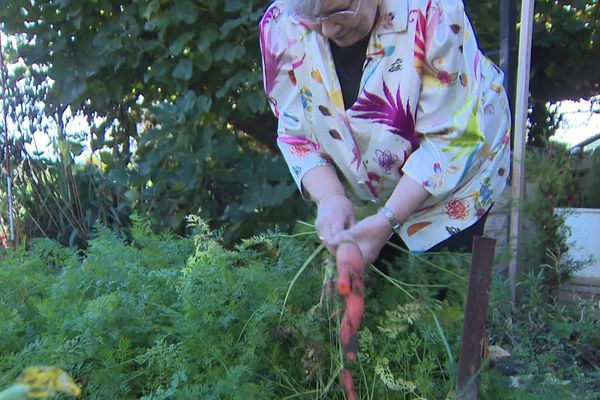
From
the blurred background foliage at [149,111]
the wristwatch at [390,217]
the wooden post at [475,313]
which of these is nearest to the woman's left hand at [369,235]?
the wristwatch at [390,217]

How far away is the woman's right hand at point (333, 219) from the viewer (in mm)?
1281

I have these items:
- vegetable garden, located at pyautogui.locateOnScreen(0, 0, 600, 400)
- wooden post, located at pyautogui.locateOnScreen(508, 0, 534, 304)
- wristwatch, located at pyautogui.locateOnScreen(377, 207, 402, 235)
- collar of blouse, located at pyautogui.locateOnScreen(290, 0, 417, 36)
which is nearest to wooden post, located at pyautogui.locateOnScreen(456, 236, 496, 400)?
vegetable garden, located at pyautogui.locateOnScreen(0, 0, 600, 400)

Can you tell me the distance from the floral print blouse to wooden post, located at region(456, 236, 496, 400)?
323 millimetres

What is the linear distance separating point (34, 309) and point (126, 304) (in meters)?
0.35

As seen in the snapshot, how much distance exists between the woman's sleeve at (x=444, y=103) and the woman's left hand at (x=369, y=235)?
5.4 inches

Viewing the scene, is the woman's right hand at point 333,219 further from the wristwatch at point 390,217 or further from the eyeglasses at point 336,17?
the eyeglasses at point 336,17

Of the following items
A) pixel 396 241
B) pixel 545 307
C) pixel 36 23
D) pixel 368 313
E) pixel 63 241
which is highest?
pixel 36 23

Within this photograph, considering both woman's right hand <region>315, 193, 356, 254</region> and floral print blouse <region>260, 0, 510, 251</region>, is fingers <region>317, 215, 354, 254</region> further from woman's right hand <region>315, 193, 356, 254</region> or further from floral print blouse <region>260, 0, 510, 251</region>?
floral print blouse <region>260, 0, 510, 251</region>

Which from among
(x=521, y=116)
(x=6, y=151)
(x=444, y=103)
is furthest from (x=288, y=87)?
(x=6, y=151)

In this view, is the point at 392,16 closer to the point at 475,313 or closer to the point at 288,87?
the point at 288,87

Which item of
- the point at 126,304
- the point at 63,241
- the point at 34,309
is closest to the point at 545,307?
the point at 126,304

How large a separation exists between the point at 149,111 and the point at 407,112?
6.72 ft

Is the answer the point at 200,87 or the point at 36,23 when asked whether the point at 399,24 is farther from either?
the point at 36,23

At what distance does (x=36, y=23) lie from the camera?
311 centimetres
